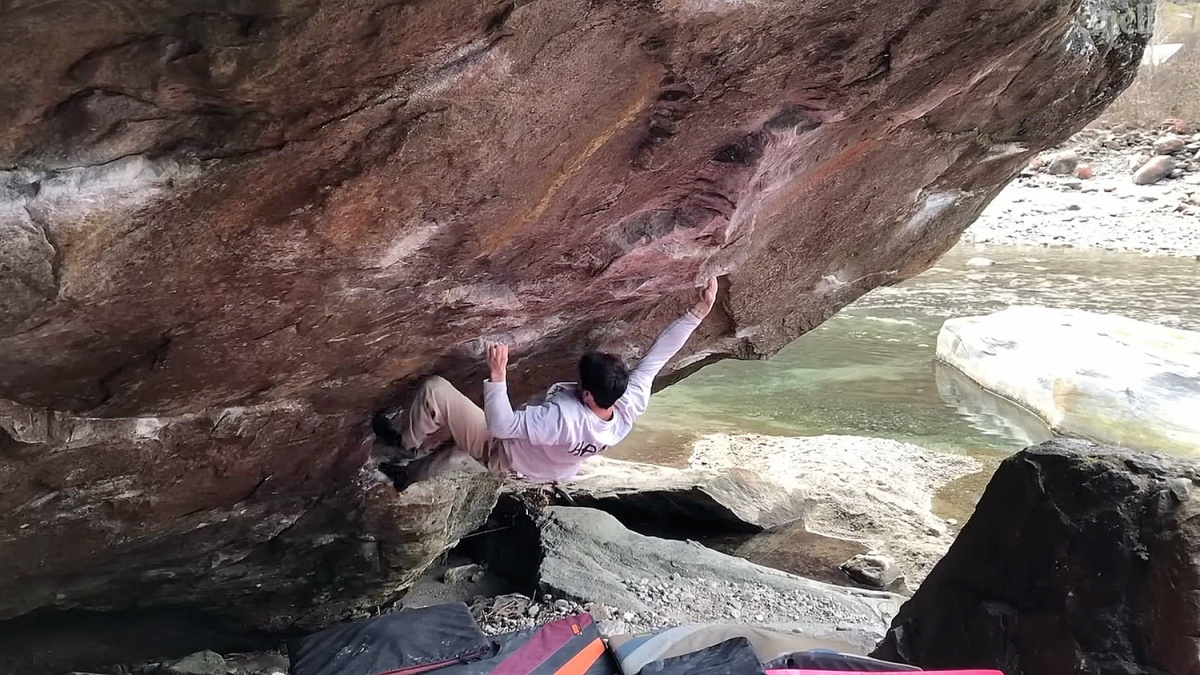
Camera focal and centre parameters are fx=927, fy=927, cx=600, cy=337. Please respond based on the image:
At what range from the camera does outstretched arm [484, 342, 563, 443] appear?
14.5ft

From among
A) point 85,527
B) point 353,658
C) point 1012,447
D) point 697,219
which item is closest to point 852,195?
point 697,219

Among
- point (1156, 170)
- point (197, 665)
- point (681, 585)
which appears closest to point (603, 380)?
point (681, 585)

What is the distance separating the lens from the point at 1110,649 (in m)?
3.85

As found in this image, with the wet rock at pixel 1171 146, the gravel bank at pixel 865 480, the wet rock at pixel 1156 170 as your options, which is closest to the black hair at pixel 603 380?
the gravel bank at pixel 865 480

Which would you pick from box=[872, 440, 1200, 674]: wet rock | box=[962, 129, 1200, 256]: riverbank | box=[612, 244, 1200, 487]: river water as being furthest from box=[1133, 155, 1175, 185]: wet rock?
box=[872, 440, 1200, 674]: wet rock

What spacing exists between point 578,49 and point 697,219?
1698 mm

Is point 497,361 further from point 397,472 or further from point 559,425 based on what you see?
point 397,472

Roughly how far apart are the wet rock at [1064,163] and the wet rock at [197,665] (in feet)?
99.6

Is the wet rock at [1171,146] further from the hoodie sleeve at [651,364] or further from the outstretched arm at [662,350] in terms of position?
the hoodie sleeve at [651,364]

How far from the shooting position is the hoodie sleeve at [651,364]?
4.87 meters

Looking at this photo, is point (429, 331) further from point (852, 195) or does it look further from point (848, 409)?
point (848, 409)

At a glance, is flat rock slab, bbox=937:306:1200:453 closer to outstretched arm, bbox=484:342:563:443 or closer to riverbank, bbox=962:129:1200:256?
outstretched arm, bbox=484:342:563:443

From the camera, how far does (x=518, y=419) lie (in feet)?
14.8

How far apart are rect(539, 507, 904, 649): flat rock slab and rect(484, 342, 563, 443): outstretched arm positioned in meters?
2.37
